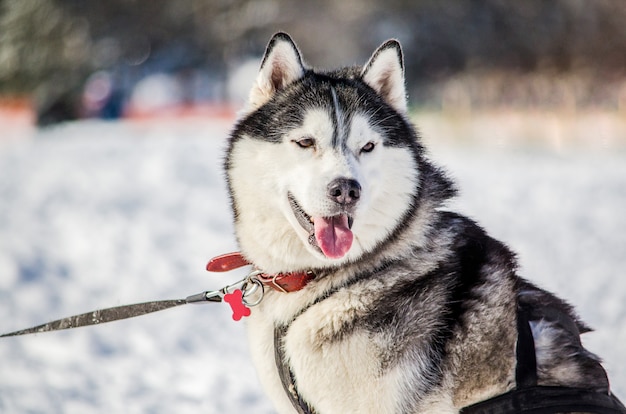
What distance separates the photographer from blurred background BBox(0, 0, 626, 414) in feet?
14.8

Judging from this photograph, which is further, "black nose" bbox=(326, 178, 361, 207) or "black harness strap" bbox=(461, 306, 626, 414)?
"black nose" bbox=(326, 178, 361, 207)

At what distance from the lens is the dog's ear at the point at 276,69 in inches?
103

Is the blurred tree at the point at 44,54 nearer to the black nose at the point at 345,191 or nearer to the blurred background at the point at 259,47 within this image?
the blurred background at the point at 259,47

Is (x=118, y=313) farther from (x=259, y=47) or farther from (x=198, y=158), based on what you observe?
(x=259, y=47)

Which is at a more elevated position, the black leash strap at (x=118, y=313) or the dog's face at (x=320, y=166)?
the dog's face at (x=320, y=166)

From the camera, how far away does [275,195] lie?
8.20ft

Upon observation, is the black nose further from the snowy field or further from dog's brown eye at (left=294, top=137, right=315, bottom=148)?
the snowy field

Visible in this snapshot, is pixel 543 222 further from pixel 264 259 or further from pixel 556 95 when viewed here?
pixel 556 95

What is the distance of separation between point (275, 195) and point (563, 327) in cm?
114

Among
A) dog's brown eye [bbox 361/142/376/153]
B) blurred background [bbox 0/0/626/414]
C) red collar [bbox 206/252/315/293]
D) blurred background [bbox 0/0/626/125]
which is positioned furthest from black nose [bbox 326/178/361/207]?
blurred background [bbox 0/0/626/125]

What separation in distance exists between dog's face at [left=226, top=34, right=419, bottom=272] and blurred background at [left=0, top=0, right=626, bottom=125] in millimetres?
16715

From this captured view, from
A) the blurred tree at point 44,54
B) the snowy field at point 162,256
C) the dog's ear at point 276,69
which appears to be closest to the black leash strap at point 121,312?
the snowy field at point 162,256

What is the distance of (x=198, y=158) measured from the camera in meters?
10.4

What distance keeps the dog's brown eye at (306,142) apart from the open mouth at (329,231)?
217mm
